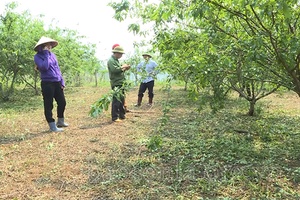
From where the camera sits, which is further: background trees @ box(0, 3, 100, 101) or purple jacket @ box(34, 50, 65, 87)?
background trees @ box(0, 3, 100, 101)

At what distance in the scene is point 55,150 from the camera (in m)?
4.50

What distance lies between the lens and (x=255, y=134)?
527 centimetres

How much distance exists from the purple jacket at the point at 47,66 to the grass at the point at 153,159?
3.24 ft

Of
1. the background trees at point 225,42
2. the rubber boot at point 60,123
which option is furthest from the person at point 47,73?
the background trees at point 225,42

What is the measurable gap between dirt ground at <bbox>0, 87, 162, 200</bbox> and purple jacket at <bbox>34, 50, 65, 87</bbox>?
38.8 inches

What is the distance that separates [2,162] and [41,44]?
2.17 m

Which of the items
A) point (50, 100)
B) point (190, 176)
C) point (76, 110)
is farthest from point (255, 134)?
point (76, 110)

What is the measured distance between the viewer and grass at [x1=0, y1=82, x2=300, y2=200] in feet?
10.4

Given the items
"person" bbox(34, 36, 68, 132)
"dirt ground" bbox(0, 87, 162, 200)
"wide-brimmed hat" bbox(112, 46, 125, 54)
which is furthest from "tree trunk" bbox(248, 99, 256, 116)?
"person" bbox(34, 36, 68, 132)

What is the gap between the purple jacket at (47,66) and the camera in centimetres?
531

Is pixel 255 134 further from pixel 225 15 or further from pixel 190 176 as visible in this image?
pixel 225 15

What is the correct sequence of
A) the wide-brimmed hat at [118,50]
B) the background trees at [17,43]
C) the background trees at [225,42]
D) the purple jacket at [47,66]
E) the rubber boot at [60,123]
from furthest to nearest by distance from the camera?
the background trees at [17,43] → the wide-brimmed hat at [118,50] → the rubber boot at [60,123] → the purple jacket at [47,66] → the background trees at [225,42]

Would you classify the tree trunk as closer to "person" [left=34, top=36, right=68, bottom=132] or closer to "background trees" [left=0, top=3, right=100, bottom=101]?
"person" [left=34, top=36, right=68, bottom=132]

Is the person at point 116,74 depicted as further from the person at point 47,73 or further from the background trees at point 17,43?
the background trees at point 17,43
